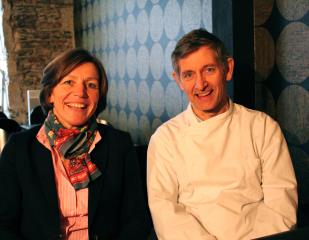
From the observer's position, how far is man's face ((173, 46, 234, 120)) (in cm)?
153

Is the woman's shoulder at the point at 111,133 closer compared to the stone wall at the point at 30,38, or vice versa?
the woman's shoulder at the point at 111,133

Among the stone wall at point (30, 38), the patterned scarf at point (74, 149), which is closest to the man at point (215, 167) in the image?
the patterned scarf at point (74, 149)

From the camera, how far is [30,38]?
5.03m

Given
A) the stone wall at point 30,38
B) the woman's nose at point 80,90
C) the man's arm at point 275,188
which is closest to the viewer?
the man's arm at point 275,188

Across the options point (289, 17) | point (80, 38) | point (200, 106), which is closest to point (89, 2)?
point (80, 38)

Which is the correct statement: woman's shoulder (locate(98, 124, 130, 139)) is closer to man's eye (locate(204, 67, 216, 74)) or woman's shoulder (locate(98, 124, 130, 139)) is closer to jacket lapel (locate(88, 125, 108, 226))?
jacket lapel (locate(88, 125, 108, 226))

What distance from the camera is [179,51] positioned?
1.55 metres

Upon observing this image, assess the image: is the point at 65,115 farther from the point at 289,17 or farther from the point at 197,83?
the point at 289,17

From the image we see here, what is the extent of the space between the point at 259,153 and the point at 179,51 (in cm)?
50

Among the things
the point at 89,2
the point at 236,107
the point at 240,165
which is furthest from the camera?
the point at 89,2

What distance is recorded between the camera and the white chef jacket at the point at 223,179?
146 cm

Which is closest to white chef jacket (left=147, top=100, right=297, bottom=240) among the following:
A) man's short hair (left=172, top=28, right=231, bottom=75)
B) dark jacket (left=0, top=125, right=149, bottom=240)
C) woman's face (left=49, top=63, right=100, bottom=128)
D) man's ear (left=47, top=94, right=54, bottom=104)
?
dark jacket (left=0, top=125, right=149, bottom=240)

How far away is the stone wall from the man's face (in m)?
3.86

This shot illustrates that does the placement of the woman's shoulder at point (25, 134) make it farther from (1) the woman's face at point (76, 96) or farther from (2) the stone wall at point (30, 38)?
(2) the stone wall at point (30, 38)
